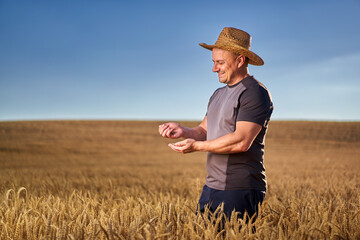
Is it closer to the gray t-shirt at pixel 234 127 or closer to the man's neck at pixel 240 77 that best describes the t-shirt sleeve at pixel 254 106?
the gray t-shirt at pixel 234 127

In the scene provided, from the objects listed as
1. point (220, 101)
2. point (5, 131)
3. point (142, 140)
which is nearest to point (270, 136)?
point (142, 140)

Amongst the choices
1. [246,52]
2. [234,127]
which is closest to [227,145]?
[234,127]

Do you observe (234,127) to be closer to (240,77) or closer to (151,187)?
(240,77)

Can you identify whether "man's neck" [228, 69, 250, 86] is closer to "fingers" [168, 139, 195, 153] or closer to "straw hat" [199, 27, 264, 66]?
"straw hat" [199, 27, 264, 66]

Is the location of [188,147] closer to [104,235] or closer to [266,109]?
[266,109]

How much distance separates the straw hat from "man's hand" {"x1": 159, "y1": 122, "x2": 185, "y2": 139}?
75cm

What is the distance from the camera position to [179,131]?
266 centimetres

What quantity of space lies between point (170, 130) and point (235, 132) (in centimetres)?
57

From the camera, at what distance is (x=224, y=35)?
2613 millimetres

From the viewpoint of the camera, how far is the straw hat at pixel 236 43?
8.07 ft

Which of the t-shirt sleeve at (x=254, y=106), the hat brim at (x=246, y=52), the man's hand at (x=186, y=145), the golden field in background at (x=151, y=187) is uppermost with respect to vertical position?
the hat brim at (x=246, y=52)

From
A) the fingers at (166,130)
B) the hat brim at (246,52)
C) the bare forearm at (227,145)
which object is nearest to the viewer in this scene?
the bare forearm at (227,145)

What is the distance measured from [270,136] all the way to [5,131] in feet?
78.4

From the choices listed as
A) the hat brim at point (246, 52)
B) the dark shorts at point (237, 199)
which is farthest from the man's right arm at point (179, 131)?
the hat brim at point (246, 52)
